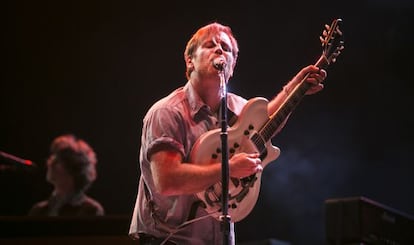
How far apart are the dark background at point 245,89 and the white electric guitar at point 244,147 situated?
326 cm

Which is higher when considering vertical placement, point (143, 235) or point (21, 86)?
point (21, 86)

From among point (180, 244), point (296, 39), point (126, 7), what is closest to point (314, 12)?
point (296, 39)

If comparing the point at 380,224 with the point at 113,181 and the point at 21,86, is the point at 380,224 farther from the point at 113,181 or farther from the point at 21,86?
the point at 21,86

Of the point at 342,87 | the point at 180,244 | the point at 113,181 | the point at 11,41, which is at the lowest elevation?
the point at 180,244

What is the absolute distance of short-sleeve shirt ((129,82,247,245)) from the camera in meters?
3.52

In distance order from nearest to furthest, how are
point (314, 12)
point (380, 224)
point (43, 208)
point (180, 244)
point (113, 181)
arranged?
1. point (180, 244)
2. point (380, 224)
3. point (43, 208)
4. point (314, 12)
5. point (113, 181)

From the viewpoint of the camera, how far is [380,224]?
4645 mm

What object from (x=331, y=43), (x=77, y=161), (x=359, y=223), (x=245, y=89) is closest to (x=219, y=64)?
(x=331, y=43)

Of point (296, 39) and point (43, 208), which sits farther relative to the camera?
point (296, 39)

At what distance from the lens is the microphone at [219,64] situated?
11.8ft

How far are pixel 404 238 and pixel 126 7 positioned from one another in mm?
3848

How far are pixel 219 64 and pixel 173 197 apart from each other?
70 cm

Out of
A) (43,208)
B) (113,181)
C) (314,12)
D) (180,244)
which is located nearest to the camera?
(180,244)

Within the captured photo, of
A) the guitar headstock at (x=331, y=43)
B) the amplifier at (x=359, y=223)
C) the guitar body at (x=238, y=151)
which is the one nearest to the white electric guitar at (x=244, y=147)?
the guitar body at (x=238, y=151)
